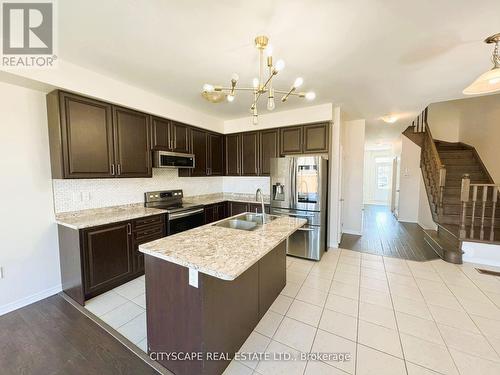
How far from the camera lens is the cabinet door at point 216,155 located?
4355 mm

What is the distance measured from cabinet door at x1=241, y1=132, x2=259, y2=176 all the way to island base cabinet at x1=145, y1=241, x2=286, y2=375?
2.79 meters

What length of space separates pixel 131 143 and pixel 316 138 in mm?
2946

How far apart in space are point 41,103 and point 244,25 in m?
2.45

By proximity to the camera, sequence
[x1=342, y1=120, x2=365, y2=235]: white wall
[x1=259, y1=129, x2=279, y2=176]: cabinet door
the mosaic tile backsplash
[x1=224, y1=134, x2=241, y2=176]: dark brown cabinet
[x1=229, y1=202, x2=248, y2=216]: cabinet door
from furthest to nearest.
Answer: [x1=342, y1=120, x2=365, y2=235]: white wall → [x1=224, y1=134, x2=241, y2=176]: dark brown cabinet → [x1=229, y1=202, x2=248, y2=216]: cabinet door → [x1=259, y1=129, x2=279, y2=176]: cabinet door → the mosaic tile backsplash

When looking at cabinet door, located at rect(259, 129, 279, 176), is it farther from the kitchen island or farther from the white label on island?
the white label on island

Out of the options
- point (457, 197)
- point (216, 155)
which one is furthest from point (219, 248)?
point (457, 197)

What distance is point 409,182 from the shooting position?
609cm

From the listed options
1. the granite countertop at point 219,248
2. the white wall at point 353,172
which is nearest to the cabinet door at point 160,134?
the granite countertop at point 219,248

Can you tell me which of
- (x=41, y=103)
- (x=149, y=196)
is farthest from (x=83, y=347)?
(x=41, y=103)

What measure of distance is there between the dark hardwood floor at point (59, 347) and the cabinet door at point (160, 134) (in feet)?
7.45

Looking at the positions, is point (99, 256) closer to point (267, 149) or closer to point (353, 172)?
point (267, 149)

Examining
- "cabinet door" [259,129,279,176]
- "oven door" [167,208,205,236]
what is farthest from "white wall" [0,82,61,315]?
"cabinet door" [259,129,279,176]

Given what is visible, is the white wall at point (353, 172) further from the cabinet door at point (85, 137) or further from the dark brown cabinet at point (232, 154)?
the cabinet door at point (85, 137)

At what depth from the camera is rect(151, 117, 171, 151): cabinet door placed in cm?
323
